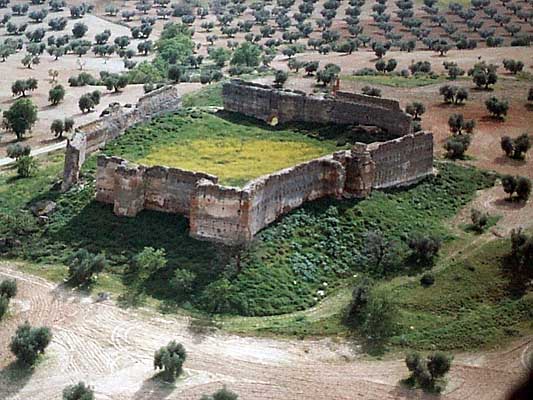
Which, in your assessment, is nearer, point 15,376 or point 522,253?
point 15,376

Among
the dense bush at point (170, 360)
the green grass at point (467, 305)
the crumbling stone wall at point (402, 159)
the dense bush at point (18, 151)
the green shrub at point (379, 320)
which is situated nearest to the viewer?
the dense bush at point (170, 360)

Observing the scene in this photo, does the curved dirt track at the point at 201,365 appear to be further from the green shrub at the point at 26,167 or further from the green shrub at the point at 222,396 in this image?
the green shrub at the point at 26,167

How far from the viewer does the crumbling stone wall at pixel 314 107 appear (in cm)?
4728

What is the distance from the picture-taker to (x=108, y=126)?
46.2 m

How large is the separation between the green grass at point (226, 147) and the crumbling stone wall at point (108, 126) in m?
0.80

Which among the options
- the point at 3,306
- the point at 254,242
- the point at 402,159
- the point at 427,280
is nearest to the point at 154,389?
the point at 3,306

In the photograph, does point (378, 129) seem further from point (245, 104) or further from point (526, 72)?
point (526, 72)

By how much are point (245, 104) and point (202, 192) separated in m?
17.6

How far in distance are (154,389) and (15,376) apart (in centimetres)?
468

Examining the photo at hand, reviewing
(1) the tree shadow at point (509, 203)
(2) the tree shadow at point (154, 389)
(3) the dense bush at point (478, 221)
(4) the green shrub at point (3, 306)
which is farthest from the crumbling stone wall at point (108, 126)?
(1) the tree shadow at point (509, 203)

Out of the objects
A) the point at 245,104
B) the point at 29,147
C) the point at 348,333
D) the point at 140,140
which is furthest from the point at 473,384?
the point at 29,147

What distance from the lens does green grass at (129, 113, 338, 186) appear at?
4184 centimetres

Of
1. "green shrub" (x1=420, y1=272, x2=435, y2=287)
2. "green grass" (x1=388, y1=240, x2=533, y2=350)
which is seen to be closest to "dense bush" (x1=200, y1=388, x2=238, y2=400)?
"green grass" (x1=388, y1=240, x2=533, y2=350)

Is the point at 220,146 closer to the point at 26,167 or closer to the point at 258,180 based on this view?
the point at 258,180
